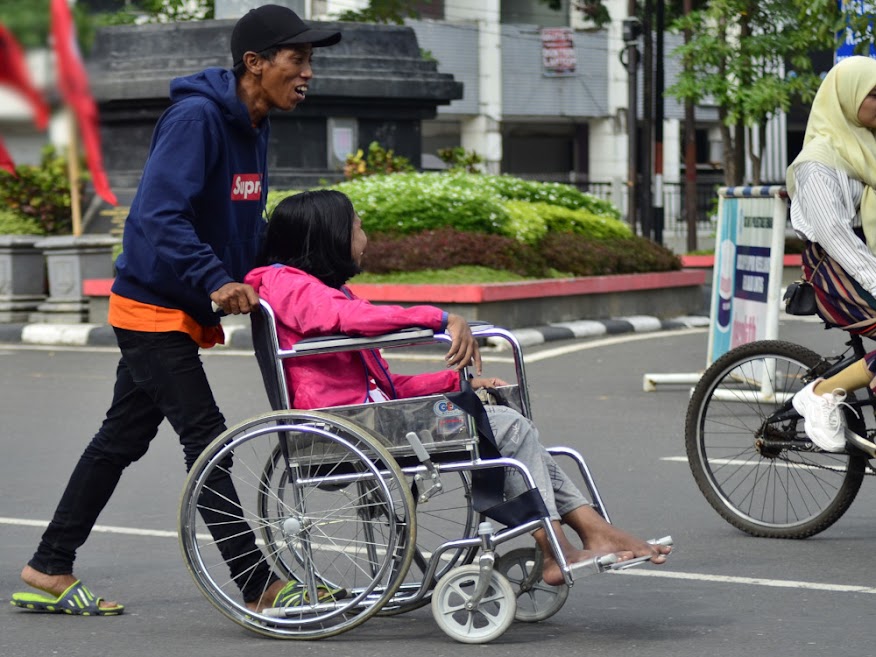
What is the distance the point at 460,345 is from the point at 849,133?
215 cm

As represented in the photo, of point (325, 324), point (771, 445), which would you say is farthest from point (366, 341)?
point (771, 445)

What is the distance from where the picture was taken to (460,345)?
12.0 ft

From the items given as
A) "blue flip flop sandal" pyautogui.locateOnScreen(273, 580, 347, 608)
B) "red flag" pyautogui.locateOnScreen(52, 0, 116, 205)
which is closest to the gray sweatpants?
"blue flip flop sandal" pyautogui.locateOnScreen(273, 580, 347, 608)

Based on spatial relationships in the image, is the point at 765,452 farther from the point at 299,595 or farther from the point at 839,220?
the point at 299,595

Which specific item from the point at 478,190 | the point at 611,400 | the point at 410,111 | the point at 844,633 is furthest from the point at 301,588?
the point at 410,111

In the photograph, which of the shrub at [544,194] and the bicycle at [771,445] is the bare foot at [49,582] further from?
the shrub at [544,194]

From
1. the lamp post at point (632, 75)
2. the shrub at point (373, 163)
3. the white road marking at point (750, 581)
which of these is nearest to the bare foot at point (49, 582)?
the white road marking at point (750, 581)

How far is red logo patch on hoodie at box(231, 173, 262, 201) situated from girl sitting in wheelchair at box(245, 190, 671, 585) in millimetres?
105

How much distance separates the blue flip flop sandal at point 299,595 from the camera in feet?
12.6

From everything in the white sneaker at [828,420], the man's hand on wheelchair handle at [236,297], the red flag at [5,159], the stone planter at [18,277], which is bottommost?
the stone planter at [18,277]

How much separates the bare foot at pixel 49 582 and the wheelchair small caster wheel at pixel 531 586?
3.87 feet

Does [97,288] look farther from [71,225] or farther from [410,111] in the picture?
[410,111]

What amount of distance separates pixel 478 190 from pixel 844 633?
13280mm

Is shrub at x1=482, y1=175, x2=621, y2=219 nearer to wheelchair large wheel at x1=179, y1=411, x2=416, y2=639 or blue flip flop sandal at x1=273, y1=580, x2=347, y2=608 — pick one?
wheelchair large wheel at x1=179, y1=411, x2=416, y2=639
